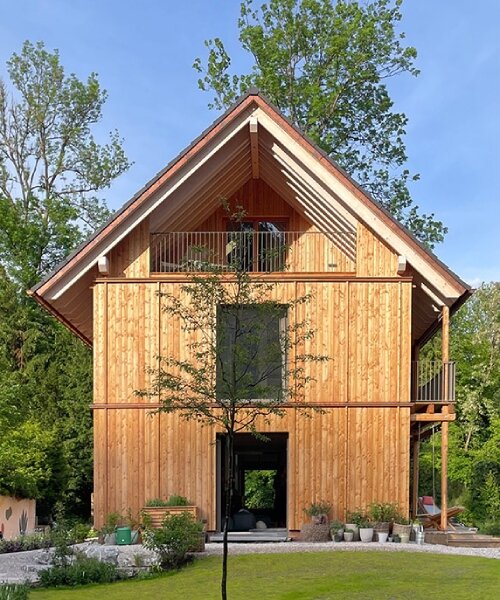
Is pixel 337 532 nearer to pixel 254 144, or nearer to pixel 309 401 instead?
pixel 309 401

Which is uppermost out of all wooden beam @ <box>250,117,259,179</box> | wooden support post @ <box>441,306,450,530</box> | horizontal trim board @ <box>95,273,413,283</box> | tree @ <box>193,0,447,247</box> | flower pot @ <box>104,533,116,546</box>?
tree @ <box>193,0,447,247</box>

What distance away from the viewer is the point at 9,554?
1634cm

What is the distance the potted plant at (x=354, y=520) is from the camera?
17891 mm

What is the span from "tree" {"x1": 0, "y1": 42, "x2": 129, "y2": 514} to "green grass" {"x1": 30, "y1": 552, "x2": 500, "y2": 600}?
17.0 meters

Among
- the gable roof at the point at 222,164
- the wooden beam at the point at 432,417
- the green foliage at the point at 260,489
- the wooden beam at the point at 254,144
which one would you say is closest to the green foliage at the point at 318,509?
the wooden beam at the point at 432,417

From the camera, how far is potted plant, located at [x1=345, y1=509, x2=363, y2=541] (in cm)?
1789

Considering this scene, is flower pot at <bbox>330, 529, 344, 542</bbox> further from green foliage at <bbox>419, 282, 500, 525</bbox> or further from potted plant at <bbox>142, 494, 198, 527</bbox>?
green foliage at <bbox>419, 282, 500, 525</bbox>

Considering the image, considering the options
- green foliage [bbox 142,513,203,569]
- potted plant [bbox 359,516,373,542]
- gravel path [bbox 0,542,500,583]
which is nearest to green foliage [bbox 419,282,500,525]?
potted plant [bbox 359,516,373,542]

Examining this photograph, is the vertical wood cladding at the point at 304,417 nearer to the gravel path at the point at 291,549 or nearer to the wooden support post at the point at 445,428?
the wooden support post at the point at 445,428

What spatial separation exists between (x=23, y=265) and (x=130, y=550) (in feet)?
73.1

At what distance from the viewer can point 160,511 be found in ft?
58.9

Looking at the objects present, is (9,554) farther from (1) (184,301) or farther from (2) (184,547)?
(1) (184,301)

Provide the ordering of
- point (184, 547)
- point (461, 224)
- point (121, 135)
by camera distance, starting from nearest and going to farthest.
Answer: point (184, 547) → point (461, 224) → point (121, 135)

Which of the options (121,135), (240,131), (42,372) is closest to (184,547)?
(240,131)
